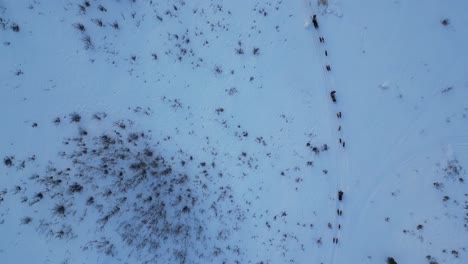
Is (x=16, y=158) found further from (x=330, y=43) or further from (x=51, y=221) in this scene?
(x=330, y=43)

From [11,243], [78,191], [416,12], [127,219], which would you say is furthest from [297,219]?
[11,243]

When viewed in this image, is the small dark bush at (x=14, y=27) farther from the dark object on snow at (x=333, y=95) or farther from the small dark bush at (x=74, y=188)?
the dark object on snow at (x=333, y=95)

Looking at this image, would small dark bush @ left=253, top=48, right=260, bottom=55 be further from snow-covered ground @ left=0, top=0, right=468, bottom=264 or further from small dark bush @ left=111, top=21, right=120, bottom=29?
small dark bush @ left=111, top=21, right=120, bottom=29

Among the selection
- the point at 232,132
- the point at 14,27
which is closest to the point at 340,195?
the point at 232,132

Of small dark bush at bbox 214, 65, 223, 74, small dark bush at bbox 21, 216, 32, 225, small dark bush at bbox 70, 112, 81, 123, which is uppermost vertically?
small dark bush at bbox 214, 65, 223, 74

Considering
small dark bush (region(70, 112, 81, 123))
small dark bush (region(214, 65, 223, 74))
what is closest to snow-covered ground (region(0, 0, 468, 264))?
small dark bush (region(70, 112, 81, 123))

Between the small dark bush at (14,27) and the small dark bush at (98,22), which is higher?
the small dark bush at (98,22)

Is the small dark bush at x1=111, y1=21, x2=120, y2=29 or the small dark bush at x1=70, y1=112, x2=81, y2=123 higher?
the small dark bush at x1=111, y1=21, x2=120, y2=29

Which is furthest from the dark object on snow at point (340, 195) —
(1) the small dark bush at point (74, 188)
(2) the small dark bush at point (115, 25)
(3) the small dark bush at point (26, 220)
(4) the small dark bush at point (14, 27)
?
(4) the small dark bush at point (14, 27)
